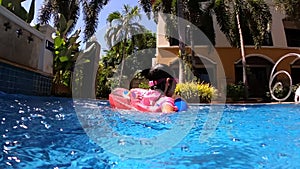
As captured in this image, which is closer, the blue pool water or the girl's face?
the blue pool water

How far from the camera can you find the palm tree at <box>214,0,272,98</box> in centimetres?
1936

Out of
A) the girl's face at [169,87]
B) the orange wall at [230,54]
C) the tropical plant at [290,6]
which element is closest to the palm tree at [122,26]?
the orange wall at [230,54]

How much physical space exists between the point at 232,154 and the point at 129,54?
2797cm

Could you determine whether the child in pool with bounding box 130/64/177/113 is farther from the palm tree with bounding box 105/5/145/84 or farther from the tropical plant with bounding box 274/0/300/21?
the palm tree with bounding box 105/5/145/84

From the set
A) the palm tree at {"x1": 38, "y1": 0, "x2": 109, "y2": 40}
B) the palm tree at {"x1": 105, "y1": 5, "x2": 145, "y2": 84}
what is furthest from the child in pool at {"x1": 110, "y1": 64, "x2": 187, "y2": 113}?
the palm tree at {"x1": 105, "y1": 5, "x2": 145, "y2": 84}

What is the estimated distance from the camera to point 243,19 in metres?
20.0

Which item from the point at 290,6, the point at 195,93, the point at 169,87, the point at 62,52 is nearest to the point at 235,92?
the point at 195,93

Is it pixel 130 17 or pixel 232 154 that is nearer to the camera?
pixel 232 154

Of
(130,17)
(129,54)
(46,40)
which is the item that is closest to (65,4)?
(130,17)

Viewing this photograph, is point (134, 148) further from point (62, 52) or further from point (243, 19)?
point (243, 19)

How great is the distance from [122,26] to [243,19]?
11406 mm

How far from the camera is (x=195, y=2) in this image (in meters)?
18.4

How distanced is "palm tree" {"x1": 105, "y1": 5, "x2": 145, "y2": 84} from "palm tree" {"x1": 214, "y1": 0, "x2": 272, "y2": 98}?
901 centimetres

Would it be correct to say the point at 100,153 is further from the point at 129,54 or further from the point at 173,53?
the point at 129,54
